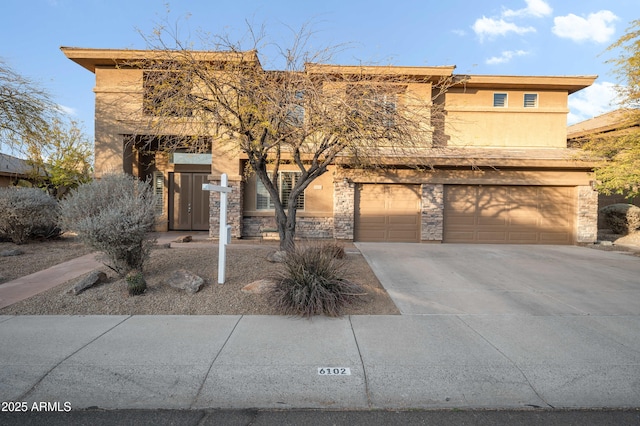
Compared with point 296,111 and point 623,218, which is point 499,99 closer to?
point 623,218

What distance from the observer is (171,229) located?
15688mm

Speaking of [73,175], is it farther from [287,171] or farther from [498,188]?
[498,188]

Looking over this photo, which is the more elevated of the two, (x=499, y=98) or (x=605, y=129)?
(x=499, y=98)

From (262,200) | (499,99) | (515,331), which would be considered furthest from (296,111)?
(499,99)

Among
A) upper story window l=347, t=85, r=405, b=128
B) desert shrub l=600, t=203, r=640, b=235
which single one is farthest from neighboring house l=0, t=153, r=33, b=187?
desert shrub l=600, t=203, r=640, b=235

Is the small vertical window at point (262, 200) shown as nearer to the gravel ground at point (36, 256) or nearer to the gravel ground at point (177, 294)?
the gravel ground at point (177, 294)

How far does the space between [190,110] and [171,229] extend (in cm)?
940

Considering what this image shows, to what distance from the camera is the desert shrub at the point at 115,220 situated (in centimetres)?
635

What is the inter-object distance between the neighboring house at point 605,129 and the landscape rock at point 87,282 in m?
14.8

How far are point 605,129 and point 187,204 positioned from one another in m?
19.4

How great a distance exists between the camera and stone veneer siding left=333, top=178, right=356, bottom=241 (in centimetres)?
1324

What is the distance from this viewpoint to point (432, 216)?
13281 millimetres

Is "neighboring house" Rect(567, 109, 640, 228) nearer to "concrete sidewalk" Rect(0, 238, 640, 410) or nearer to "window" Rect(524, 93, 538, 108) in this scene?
"window" Rect(524, 93, 538, 108)

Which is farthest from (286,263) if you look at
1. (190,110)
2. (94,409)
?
(190,110)
